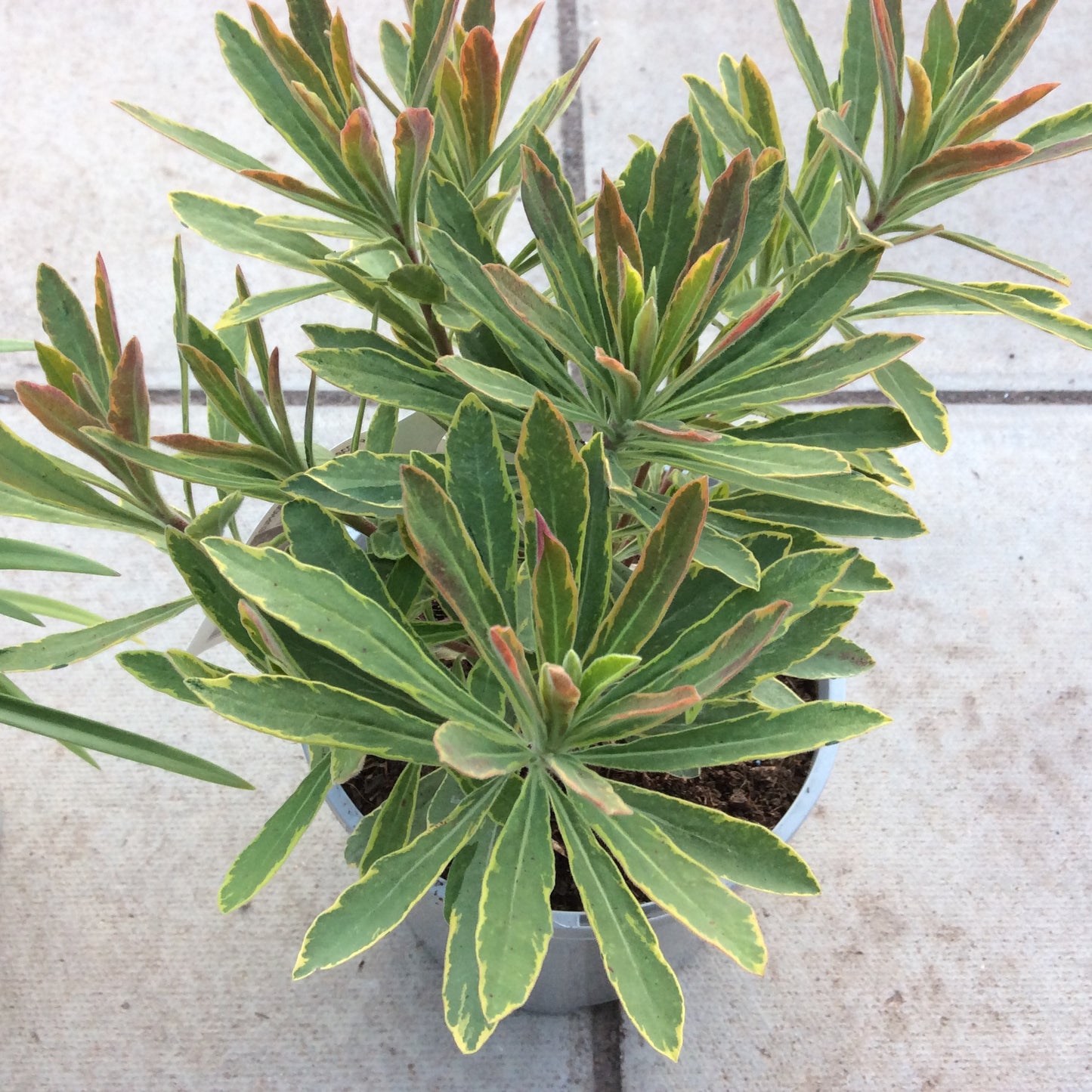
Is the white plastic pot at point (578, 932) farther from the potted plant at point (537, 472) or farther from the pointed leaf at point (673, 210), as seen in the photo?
the pointed leaf at point (673, 210)

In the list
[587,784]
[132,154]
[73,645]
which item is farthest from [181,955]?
[132,154]

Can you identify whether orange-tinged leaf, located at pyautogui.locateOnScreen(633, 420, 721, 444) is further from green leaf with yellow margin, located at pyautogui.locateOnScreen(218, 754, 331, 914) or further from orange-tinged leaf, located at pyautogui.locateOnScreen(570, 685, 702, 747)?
green leaf with yellow margin, located at pyautogui.locateOnScreen(218, 754, 331, 914)

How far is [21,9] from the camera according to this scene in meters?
1.83

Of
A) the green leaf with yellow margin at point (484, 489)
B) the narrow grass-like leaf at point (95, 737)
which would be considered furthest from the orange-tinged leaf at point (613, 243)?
the narrow grass-like leaf at point (95, 737)

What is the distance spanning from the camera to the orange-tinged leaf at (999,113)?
56cm

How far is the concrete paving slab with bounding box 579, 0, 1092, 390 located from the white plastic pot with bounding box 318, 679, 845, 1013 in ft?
2.93

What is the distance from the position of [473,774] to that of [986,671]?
3.64 ft

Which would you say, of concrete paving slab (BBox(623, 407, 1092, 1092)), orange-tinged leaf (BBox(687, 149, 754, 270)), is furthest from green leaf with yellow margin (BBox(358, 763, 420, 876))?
concrete paving slab (BBox(623, 407, 1092, 1092))

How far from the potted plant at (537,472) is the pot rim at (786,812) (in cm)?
15

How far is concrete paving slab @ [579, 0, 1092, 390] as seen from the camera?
1.52 m

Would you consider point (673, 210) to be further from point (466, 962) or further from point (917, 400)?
point (466, 962)

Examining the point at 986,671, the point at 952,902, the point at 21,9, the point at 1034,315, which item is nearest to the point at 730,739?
the point at 1034,315

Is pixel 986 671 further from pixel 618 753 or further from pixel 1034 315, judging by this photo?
pixel 618 753

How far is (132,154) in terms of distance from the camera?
5.51 feet
